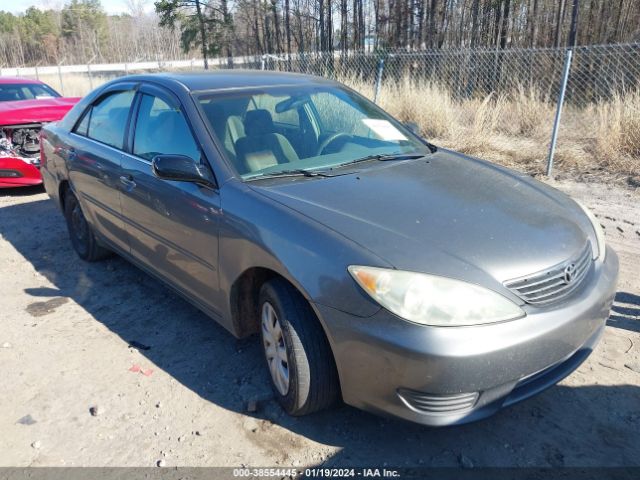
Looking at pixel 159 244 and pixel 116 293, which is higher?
pixel 159 244

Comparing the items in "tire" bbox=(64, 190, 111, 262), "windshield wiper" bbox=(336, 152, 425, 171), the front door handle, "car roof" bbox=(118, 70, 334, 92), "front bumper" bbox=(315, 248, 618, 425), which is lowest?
"tire" bbox=(64, 190, 111, 262)

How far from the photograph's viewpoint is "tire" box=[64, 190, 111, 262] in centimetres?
474

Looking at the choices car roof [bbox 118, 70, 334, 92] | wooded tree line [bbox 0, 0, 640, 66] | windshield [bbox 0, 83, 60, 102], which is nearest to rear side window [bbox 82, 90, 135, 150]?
car roof [bbox 118, 70, 334, 92]

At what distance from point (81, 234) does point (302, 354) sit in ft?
10.7

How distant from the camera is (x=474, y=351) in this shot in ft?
6.83

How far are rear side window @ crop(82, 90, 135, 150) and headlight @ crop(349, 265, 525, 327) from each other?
2.53m

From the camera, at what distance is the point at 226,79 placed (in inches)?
144

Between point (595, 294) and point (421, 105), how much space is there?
825cm

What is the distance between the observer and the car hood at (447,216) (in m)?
2.26

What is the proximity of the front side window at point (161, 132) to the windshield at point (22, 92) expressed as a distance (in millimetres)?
5956

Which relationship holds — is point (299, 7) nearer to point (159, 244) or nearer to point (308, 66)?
point (308, 66)

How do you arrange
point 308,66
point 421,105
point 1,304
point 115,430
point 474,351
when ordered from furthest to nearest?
point 308,66
point 421,105
point 1,304
point 115,430
point 474,351

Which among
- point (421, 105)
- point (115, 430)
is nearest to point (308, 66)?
point (421, 105)

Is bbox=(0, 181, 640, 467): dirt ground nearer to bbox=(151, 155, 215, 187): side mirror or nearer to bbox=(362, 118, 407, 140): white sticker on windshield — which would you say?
bbox=(151, 155, 215, 187): side mirror
